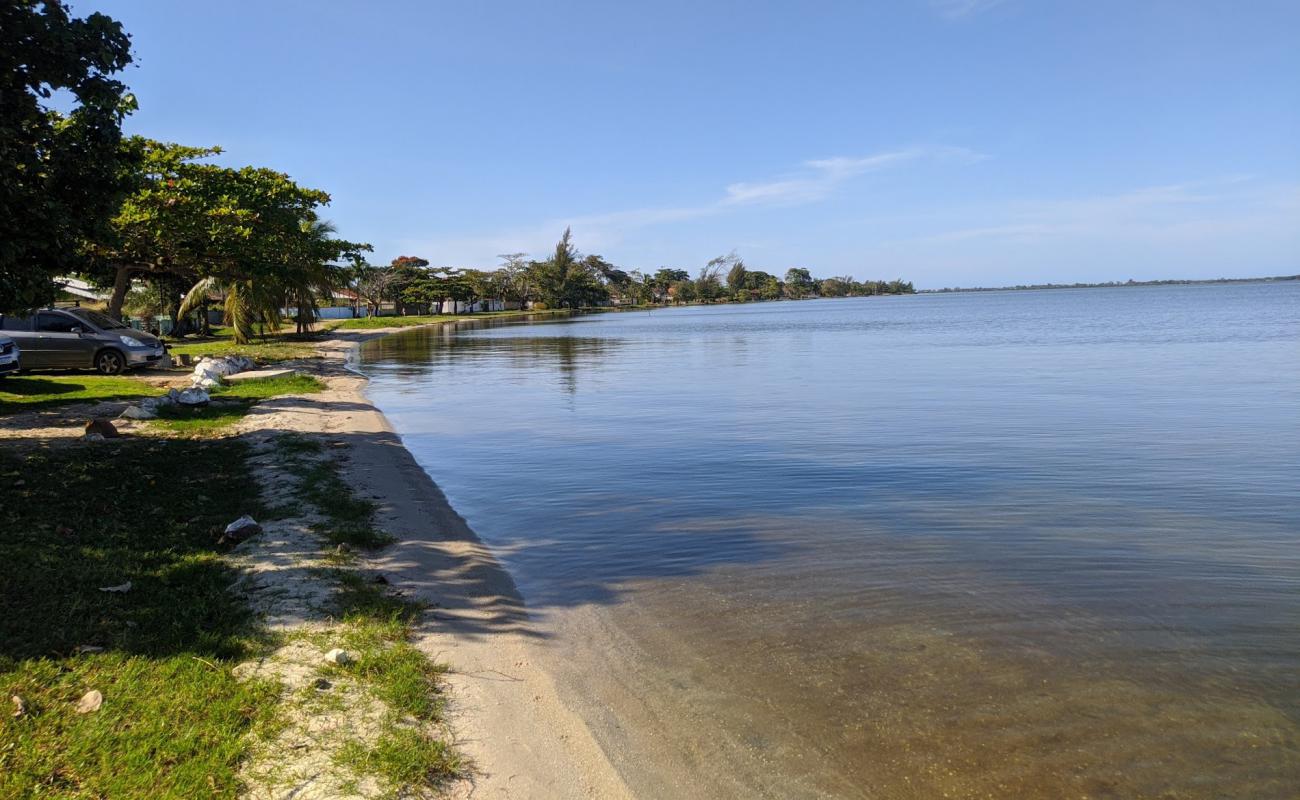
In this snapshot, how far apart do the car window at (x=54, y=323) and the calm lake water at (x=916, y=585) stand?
1022cm

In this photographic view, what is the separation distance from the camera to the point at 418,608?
244 inches

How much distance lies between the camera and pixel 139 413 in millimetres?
13484

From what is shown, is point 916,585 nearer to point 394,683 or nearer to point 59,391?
point 394,683

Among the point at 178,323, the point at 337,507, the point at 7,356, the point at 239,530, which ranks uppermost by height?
the point at 178,323

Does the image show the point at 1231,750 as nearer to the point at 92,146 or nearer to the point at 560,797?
the point at 560,797

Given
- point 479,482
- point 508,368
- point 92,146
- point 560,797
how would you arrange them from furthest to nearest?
point 508,368 < point 479,482 < point 92,146 < point 560,797

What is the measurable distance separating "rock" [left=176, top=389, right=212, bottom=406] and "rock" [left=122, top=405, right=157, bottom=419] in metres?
1.40

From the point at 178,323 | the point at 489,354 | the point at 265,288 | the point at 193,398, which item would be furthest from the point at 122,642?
the point at 178,323

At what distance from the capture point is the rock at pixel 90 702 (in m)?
4.22

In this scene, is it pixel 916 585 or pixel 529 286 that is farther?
pixel 529 286

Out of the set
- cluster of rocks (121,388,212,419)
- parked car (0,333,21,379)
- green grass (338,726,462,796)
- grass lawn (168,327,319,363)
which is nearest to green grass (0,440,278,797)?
green grass (338,726,462,796)

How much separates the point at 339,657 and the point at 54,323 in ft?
67.9

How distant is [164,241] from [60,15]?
20.3 metres

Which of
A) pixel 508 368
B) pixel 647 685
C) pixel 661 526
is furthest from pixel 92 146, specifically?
pixel 508 368
